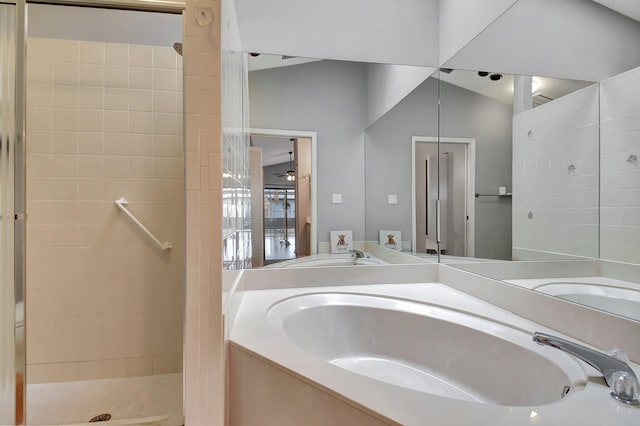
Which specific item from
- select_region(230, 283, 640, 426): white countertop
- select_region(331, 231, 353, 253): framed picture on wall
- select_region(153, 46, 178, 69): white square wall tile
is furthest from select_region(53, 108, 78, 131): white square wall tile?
select_region(331, 231, 353, 253): framed picture on wall

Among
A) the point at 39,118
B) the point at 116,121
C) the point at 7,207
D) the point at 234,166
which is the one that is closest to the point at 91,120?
the point at 116,121

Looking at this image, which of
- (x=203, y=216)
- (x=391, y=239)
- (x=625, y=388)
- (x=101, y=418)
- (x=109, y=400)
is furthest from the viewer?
(x=391, y=239)

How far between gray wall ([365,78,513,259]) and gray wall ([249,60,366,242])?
0.11 meters

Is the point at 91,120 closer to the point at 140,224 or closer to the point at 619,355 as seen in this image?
the point at 140,224

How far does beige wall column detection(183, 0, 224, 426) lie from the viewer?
0.98 m

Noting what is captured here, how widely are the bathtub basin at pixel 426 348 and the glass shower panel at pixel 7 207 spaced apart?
3.38ft

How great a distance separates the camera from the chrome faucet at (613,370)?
0.70 m

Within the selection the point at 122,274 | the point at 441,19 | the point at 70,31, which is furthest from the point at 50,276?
the point at 441,19

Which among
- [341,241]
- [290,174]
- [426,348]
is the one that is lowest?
[426,348]

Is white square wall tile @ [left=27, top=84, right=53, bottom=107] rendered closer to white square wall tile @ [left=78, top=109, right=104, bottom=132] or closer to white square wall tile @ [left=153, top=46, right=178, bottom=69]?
white square wall tile @ [left=78, top=109, right=104, bottom=132]

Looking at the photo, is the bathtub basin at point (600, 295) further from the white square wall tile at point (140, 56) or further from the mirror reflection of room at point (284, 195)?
the white square wall tile at point (140, 56)

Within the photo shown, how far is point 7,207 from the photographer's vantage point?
1132mm

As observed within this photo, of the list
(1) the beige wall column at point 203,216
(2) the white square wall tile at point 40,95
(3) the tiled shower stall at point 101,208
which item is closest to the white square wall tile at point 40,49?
(3) the tiled shower stall at point 101,208

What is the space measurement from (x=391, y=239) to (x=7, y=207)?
6.57ft
